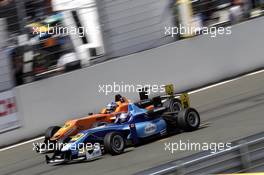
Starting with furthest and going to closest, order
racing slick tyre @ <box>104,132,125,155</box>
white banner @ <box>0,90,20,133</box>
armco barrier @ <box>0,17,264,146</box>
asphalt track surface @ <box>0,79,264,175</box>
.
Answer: armco barrier @ <box>0,17,264,146</box> < white banner @ <box>0,90,20,133</box> < racing slick tyre @ <box>104,132,125,155</box> < asphalt track surface @ <box>0,79,264,175</box>

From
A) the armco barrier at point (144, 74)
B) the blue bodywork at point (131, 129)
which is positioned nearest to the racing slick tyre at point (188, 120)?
the blue bodywork at point (131, 129)

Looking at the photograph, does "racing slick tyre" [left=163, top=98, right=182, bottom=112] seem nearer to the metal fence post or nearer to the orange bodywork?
the orange bodywork

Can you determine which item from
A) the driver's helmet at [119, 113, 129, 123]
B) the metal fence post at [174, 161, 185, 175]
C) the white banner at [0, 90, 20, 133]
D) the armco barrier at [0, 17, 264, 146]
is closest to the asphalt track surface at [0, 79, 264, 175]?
the driver's helmet at [119, 113, 129, 123]

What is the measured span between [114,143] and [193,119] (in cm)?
150

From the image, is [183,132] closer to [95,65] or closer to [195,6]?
[95,65]

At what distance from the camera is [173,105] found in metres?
10.5

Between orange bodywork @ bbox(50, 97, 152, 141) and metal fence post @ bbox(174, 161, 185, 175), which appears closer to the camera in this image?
metal fence post @ bbox(174, 161, 185, 175)

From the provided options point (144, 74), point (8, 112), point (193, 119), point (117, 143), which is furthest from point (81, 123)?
point (144, 74)

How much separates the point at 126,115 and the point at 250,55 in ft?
20.4

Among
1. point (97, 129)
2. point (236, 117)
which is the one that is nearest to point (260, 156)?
point (97, 129)

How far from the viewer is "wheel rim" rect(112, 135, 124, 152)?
912 cm

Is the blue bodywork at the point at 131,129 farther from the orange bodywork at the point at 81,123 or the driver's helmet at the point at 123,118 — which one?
the orange bodywork at the point at 81,123

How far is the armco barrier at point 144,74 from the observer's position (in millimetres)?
12651

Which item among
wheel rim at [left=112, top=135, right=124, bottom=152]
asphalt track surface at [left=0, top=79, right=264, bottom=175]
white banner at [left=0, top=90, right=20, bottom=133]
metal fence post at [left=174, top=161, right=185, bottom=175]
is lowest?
asphalt track surface at [left=0, top=79, right=264, bottom=175]
